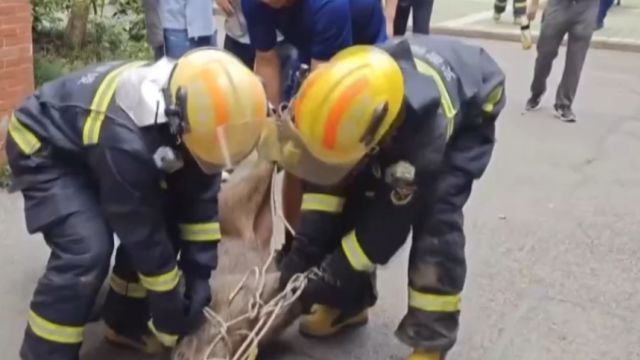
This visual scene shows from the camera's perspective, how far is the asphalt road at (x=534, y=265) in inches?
156

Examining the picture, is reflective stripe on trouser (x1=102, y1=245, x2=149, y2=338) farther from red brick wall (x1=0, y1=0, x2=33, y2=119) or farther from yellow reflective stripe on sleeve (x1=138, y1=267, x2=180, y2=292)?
red brick wall (x1=0, y1=0, x2=33, y2=119)

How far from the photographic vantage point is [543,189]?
6.20 m

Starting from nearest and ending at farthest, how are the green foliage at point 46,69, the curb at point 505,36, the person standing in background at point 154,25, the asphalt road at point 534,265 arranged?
1. the asphalt road at point 534,265
2. the person standing in background at point 154,25
3. the green foliage at point 46,69
4. the curb at point 505,36

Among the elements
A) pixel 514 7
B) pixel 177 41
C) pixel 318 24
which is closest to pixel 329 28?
pixel 318 24

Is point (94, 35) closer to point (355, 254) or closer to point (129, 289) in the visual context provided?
point (129, 289)

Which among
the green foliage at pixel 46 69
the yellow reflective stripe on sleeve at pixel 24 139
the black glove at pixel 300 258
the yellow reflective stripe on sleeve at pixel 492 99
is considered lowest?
the green foliage at pixel 46 69

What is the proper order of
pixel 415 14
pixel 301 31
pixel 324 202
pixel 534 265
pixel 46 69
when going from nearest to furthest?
pixel 324 202
pixel 301 31
pixel 534 265
pixel 46 69
pixel 415 14

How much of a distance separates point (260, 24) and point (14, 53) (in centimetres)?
226

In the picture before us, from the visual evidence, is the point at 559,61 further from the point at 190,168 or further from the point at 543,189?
the point at 190,168

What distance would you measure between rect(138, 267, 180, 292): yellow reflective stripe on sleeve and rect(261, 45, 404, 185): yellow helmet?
0.53 m

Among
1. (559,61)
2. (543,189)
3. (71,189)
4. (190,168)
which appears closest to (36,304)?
(71,189)

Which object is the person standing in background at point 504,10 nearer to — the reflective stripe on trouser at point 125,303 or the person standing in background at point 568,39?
the person standing in background at point 568,39

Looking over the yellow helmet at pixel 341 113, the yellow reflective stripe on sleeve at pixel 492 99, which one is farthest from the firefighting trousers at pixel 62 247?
the yellow reflective stripe on sleeve at pixel 492 99

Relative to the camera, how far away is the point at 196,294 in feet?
11.3
